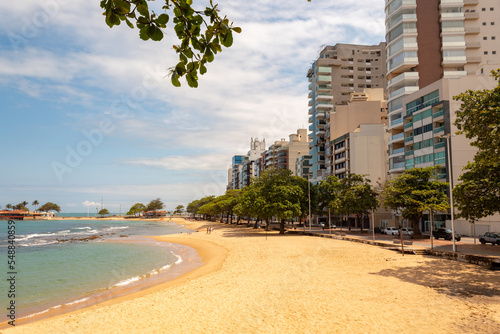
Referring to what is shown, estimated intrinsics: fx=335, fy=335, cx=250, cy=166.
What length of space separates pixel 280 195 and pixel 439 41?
46689 mm

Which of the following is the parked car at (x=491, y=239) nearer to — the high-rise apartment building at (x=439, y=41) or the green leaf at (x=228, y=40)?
the high-rise apartment building at (x=439, y=41)

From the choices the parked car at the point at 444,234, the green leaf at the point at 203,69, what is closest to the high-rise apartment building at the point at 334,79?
the parked car at the point at 444,234

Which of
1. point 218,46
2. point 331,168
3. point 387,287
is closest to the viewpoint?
point 218,46

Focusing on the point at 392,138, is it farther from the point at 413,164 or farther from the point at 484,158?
the point at 484,158

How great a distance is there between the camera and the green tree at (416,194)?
40469 mm

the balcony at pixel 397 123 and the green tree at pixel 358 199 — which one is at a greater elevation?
the balcony at pixel 397 123

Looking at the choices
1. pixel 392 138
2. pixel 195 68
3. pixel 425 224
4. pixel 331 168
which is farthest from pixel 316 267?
pixel 331 168

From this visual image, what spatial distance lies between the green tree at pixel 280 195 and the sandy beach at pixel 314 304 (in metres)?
29.2

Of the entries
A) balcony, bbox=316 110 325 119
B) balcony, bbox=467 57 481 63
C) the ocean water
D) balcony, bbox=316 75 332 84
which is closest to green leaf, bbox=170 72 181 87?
the ocean water

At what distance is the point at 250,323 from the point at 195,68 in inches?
450

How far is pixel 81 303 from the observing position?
766 inches

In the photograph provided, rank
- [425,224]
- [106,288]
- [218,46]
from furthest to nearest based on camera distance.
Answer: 1. [425,224]
2. [106,288]
3. [218,46]

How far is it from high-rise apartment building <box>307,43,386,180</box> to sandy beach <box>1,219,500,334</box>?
70.4 meters

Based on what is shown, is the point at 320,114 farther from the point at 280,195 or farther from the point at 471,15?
the point at 280,195
